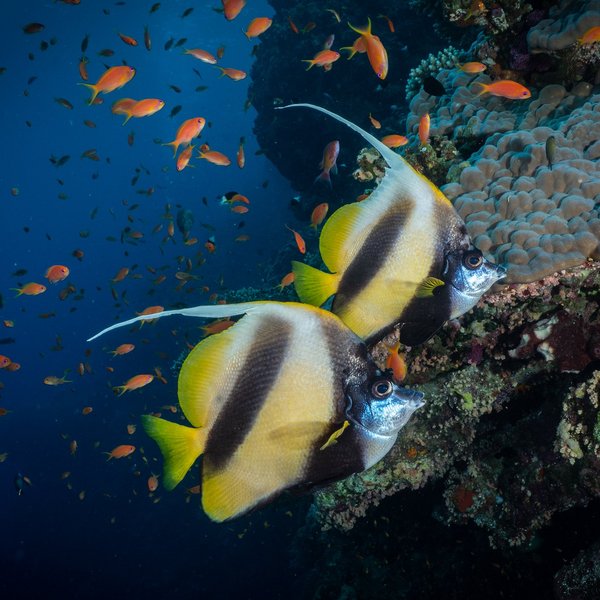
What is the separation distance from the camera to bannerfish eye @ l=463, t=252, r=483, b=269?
171 cm

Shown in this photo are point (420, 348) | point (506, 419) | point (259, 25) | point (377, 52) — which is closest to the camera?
point (420, 348)

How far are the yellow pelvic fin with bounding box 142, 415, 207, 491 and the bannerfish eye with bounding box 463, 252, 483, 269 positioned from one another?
1.18 meters

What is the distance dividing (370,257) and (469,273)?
1.33ft

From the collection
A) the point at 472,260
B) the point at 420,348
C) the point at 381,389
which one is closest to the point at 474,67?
the point at 420,348

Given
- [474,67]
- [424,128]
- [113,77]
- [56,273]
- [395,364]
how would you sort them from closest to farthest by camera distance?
[395,364]
[424,128]
[474,67]
[113,77]
[56,273]

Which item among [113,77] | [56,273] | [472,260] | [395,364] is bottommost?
[56,273]

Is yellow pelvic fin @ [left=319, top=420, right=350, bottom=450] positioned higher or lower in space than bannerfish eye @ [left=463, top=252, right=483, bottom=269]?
lower

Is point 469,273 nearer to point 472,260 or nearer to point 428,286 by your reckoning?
point 472,260

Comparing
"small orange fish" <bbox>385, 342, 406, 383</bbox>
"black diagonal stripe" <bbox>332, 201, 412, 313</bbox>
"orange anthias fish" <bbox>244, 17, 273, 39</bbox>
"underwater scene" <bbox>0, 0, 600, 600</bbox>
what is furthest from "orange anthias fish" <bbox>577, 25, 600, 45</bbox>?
"orange anthias fish" <bbox>244, 17, 273, 39</bbox>

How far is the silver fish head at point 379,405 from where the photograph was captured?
53.6 inches

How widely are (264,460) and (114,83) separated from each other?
7730 mm

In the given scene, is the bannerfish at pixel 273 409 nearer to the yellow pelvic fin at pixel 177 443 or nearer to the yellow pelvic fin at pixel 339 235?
the yellow pelvic fin at pixel 177 443

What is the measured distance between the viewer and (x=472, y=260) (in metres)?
1.71

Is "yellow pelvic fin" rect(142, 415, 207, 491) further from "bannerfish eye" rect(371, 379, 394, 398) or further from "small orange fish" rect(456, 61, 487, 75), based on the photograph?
"small orange fish" rect(456, 61, 487, 75)
